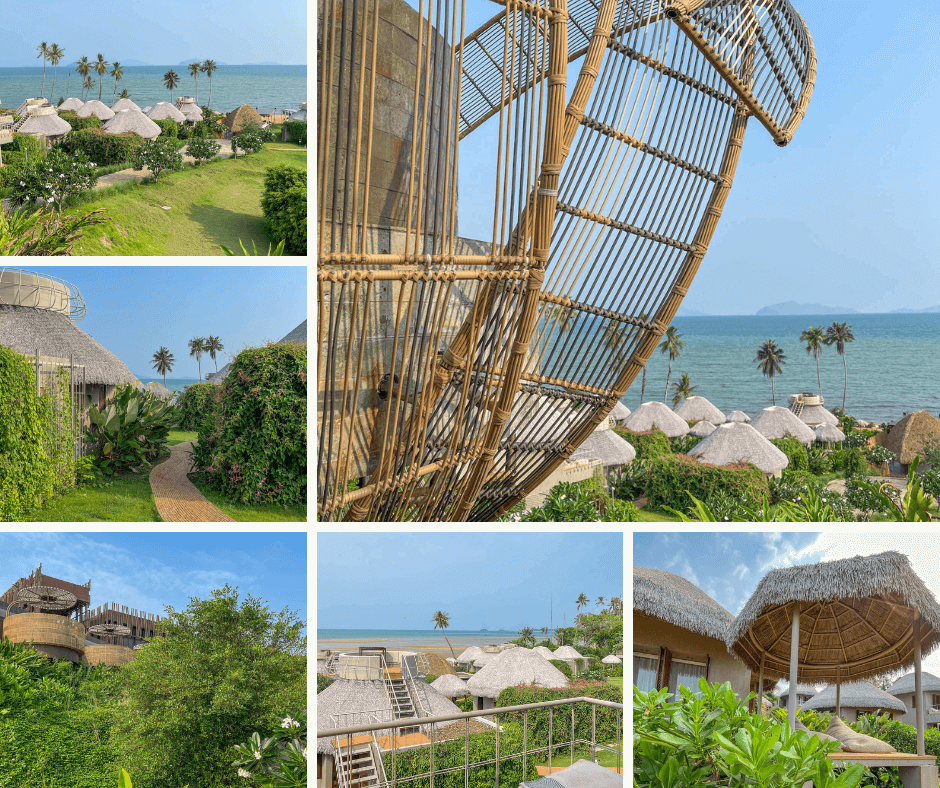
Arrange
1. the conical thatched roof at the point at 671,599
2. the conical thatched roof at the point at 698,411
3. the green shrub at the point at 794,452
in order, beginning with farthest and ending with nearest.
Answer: the conical thatched roof at the point at 698,411 → the green shrub at the point at 794,452 → the conical thatched roof at the point at 671,599

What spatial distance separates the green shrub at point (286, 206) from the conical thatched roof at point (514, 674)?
3.94 ft

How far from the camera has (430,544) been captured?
1840 mm

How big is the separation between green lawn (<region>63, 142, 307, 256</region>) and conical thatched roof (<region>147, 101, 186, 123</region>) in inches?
12.0

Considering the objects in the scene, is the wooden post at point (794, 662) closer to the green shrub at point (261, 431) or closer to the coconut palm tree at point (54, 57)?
the green shrub at point (261, 431)

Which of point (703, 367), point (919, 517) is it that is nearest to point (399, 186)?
point (919, 517)

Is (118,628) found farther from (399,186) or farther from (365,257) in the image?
(399,186)

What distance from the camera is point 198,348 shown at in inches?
68.4

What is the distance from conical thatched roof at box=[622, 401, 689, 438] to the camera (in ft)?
62.1

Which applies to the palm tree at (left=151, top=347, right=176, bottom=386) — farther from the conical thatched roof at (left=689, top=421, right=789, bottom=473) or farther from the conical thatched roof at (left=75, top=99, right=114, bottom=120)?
the conical thatched roof at (left=689, top=421, right=789, bottom=473)

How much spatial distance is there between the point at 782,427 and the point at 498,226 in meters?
18.2

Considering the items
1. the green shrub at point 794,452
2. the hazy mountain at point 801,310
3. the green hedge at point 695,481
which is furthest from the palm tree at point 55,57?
the hazy mountain at point 801,310

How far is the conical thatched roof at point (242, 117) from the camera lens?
2.01 m

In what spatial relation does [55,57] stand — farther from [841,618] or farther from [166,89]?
[841,618]

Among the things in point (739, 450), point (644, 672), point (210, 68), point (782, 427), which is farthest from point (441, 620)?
point (782, 427)
